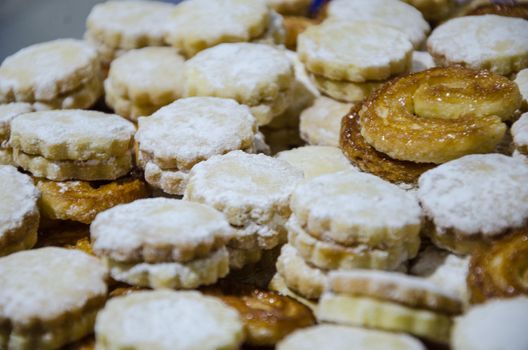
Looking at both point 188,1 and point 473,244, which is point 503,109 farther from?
point 188,1

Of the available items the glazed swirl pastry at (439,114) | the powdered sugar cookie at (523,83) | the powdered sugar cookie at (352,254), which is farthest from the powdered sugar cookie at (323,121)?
the powdered sugar cookie at (352,254)

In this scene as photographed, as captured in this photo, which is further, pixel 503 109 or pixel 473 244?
pixel 503 109

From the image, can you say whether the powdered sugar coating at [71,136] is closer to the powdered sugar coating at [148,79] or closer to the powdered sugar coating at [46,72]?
the powdered sugar coating at [46,72]

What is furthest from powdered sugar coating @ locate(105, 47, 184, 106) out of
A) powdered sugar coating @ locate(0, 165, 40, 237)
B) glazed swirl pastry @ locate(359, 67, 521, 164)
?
glazed swirl pastry @ locate(359, 67, 521, 164)

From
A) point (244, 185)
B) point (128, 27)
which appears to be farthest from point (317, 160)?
point (128, 27)

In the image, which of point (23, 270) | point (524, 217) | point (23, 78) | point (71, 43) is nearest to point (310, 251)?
point (524, 217)

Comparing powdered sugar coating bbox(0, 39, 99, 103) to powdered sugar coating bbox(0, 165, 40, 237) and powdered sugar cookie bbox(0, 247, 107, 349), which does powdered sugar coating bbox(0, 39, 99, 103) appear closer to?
powdered sugar coating bbox(0, 165, 40, 237)

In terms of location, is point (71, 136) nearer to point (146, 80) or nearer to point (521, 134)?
point (146, 80)
